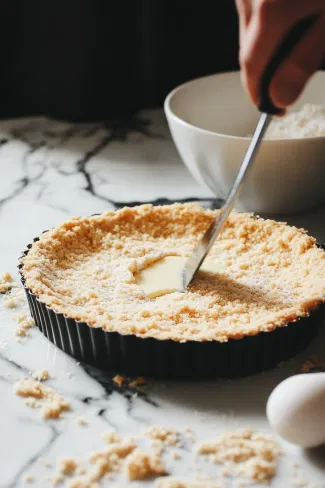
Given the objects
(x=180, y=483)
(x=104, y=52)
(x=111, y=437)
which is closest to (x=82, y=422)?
(x=111, y=437)

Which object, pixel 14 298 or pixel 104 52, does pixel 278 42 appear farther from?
pixel 104 52

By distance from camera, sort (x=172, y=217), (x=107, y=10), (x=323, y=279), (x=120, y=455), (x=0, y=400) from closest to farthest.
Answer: (x=120, y=455) < (x=0, y=400) < (x=323, y=279) < (x=172, y=217) < (x=107, y=10)

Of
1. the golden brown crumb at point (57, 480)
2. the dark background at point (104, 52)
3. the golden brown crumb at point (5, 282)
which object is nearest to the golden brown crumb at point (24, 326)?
the golden brown crumb at point (5, 282)

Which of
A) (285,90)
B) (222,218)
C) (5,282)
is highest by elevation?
(285,90)

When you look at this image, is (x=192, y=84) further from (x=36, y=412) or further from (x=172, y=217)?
(x=36, y=412)

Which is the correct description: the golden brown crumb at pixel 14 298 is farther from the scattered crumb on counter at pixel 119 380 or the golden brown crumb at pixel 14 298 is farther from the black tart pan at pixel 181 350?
the scattered crumb on counter at pixel 119 380

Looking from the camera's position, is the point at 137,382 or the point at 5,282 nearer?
the point at 137,382

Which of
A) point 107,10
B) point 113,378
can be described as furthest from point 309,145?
point 107,10
